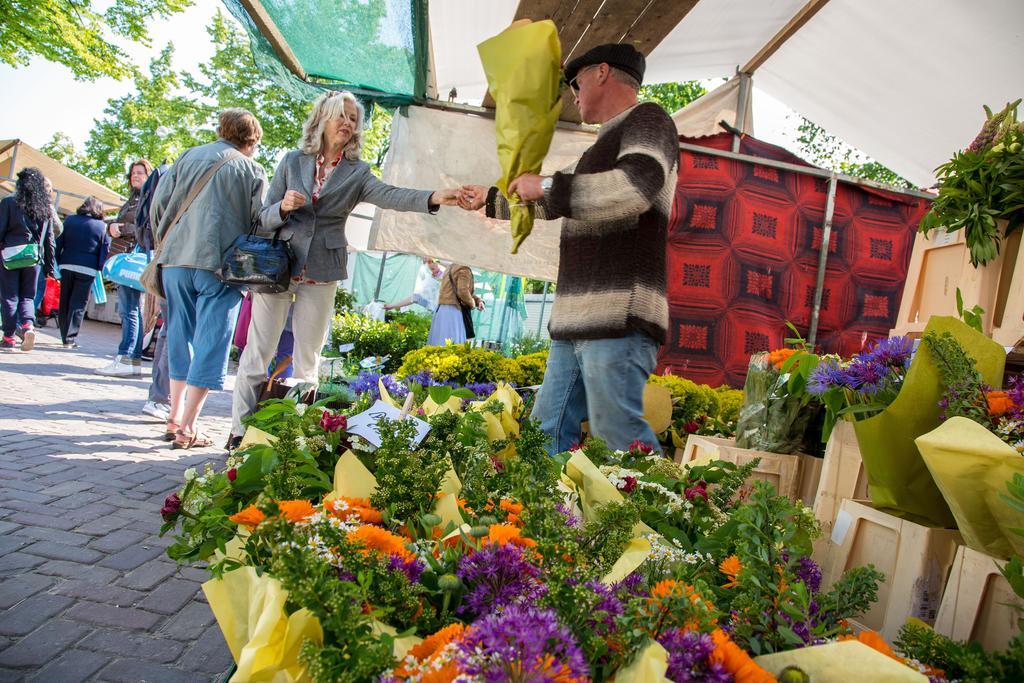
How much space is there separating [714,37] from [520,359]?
276cm

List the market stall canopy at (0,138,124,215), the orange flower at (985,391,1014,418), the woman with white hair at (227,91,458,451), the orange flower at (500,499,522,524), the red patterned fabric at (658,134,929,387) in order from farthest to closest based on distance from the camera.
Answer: the market stall canopy at (0,138,124,215) → the red patterned fabric at (658,134,929,387) → the woman with white hair at (227,91,458,451) → the orange flower at (985,391,1014,418) → the orange flower at (500,499,522,524)

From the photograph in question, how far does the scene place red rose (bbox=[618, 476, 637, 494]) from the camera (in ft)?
4.78

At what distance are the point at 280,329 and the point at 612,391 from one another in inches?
98.6

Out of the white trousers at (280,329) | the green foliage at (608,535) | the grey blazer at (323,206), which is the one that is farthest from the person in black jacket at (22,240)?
the green foliage at (608,535)

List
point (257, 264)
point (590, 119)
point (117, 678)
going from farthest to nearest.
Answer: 1. point (257, 264)
2. point (590, 119)
3. point (117, 678)

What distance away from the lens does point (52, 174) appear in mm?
16688

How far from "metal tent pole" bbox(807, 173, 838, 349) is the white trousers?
3809 mm

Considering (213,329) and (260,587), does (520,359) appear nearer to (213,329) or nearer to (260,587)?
(213,329)

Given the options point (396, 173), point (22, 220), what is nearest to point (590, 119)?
point (396, 173)

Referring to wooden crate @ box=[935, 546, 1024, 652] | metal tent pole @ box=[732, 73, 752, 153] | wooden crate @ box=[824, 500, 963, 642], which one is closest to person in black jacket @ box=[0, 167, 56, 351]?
metal tent pole @ box=[732, 73, 752, 153]

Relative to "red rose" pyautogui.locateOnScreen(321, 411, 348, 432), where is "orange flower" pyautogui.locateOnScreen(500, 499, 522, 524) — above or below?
below

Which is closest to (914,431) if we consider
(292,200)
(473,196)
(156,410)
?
(473,196)

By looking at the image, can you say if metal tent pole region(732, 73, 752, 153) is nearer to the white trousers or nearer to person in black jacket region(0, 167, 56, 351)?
the white trousers

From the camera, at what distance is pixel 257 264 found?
3.87 m
